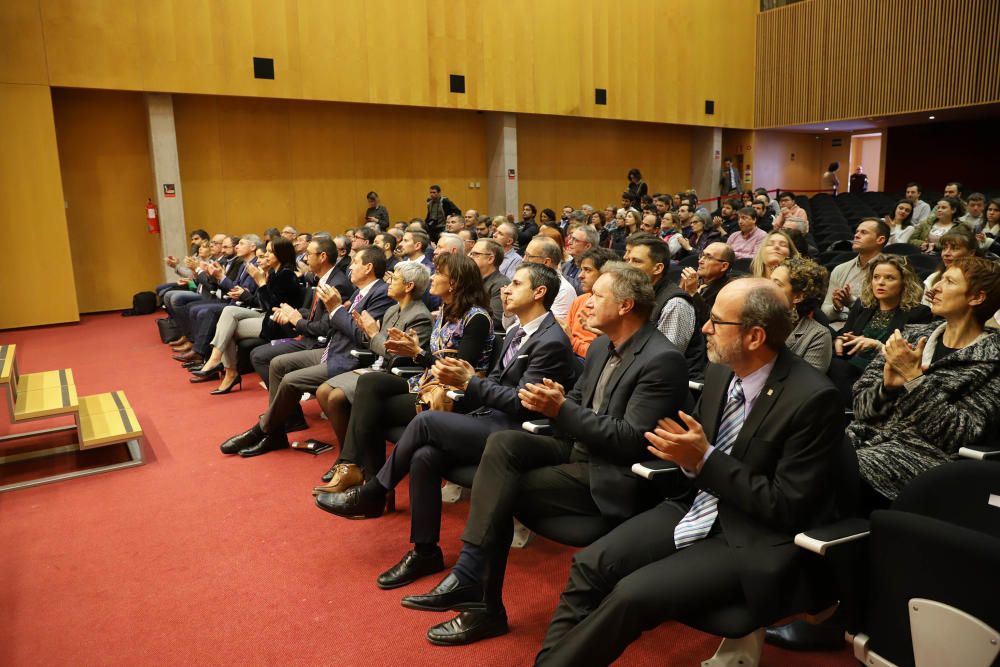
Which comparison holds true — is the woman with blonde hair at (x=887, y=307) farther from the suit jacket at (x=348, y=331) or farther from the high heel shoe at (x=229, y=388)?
the high heel shoe at (x=229, y=388)

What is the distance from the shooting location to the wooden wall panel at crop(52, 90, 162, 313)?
30.3 feet

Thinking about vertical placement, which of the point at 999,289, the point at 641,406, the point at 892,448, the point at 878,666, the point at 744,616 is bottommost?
the point at 878,666

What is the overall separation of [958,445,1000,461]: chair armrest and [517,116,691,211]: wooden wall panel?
11574mm

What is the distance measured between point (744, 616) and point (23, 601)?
2564mm

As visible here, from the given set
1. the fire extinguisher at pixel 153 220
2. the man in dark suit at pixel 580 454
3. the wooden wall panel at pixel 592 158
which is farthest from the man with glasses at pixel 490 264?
the wooden wall panel at pixel 592 158

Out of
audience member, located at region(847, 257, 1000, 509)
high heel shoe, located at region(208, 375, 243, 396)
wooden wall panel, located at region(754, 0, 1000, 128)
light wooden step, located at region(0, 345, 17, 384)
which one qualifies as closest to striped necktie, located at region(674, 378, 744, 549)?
audience member, located at region(847, 257, 1000, 509)

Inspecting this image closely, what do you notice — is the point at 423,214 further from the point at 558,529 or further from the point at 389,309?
the point at 558,529

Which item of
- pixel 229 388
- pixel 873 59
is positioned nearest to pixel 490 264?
pixel 229 388

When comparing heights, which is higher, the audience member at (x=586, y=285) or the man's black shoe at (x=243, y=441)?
the audience member at (x=586, y=285)

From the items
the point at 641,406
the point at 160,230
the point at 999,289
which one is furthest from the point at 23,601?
the point at 160,230

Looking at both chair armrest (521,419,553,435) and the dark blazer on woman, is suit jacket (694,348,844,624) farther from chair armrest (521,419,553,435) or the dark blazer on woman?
the dark blazer on woman

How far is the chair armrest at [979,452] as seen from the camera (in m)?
2.02

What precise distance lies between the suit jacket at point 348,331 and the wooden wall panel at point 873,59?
1184 centimetres

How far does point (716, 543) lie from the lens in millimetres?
1868
